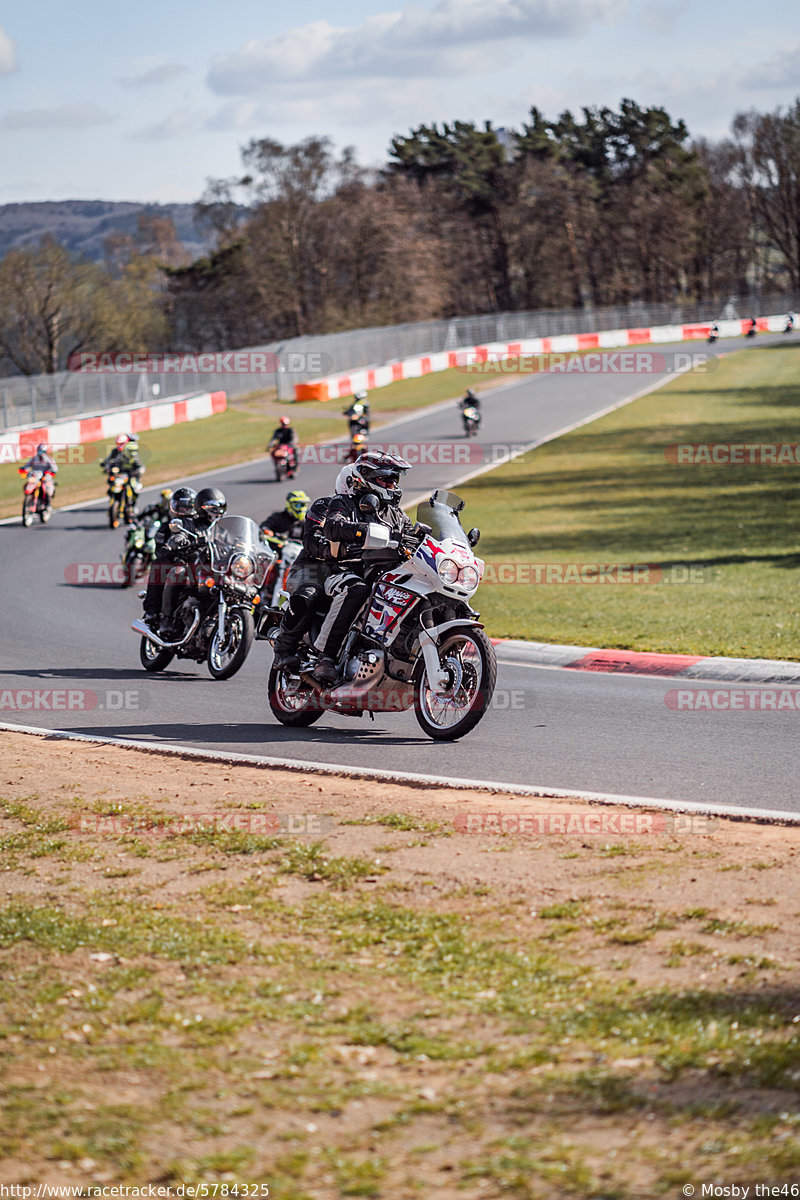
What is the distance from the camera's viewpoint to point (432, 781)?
823cm

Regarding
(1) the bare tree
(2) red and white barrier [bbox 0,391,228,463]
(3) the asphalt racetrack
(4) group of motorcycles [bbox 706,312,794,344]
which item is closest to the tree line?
(1) the bare tree

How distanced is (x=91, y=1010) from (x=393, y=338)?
6320 cm

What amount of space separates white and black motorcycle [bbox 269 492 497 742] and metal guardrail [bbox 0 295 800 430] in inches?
1279

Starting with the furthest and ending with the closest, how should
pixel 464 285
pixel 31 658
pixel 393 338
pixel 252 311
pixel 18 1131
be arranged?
pixel 464 285 < pixel 252 311 < pixel 393 338 < pixel 31 658 < pixel 18 1131

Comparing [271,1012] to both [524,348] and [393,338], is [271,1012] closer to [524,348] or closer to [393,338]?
[393,338]

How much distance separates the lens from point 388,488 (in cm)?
981

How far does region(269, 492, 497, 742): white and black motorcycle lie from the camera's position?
9.00 m

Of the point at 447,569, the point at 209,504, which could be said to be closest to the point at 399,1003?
the point at 447,569

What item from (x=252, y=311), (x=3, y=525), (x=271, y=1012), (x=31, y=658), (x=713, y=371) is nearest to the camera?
(x=271, y=1012)

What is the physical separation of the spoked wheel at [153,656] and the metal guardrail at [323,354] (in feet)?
93.2

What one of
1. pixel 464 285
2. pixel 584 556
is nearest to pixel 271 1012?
pixel 584 556

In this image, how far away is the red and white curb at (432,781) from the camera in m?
7.21

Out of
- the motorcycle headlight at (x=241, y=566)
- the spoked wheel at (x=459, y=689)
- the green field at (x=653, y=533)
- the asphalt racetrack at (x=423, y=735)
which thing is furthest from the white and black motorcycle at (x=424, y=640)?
the green field at (x=653, y=533)

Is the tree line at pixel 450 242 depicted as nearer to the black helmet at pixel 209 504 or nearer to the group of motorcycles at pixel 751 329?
the group of motorcycles at pixel 751 329
